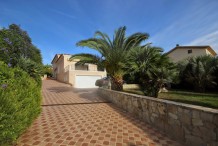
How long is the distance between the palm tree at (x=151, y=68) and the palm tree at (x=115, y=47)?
35.3 inches

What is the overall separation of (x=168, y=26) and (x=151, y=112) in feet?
42.5

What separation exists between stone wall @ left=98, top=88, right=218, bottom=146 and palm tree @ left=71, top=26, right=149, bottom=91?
488 centimetres

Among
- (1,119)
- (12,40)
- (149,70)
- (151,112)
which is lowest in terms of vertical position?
(151,112)

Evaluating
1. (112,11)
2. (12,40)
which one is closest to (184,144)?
(12,40)

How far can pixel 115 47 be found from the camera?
1073 centimetres

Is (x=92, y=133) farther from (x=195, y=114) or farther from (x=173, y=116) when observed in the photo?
(x=195, y=114)

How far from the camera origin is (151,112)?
5.41m

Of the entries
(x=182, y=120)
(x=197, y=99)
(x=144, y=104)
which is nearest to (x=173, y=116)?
(x=182, y=120)

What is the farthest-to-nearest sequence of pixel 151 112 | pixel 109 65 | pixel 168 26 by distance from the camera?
pixel 168 26 → pixel 109 65 → pixel 151 112

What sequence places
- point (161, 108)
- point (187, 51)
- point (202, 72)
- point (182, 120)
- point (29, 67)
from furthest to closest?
point (187, 51) → point (202, 72) → point (29, 67) → point (161, 108) → point (182, 120)

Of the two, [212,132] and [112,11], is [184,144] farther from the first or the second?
[112,11]

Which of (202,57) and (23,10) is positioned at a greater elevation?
(23,10)

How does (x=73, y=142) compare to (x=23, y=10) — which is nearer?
(x=73, y=142)

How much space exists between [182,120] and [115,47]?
26.0 feet
